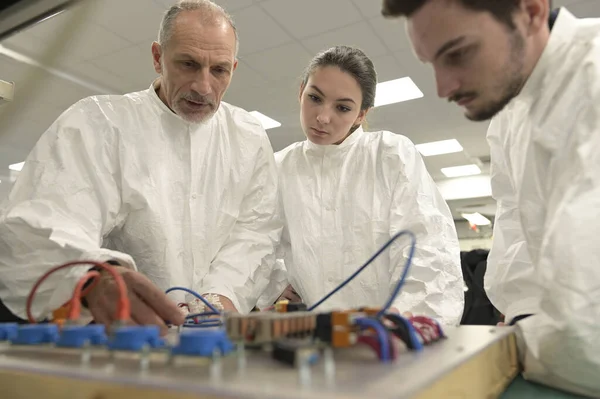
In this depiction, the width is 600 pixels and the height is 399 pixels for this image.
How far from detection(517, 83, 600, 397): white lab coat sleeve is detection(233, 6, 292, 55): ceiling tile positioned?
2.39m

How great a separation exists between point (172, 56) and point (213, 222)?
0.47 metres

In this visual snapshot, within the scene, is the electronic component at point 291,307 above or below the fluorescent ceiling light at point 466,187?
below

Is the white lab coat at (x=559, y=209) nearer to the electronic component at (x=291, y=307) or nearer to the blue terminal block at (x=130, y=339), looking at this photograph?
the electronic component at (x=291, y=307)

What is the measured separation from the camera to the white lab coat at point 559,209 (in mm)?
559

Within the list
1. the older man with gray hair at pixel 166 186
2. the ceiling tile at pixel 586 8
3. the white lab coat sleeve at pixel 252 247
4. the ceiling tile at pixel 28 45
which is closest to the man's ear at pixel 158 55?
the older man with gray hair at pixel 166 186

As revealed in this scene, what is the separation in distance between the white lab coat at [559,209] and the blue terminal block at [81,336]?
1.82 ft

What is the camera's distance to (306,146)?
1.46m

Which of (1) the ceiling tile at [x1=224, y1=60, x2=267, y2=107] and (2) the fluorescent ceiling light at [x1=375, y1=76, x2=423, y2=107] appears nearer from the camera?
(1) the ceiling tile at [x1=224, y1=60, x2=267, y2=107]

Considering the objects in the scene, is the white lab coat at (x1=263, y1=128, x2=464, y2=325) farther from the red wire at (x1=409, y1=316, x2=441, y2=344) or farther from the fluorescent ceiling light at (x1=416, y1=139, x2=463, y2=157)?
the fluorescent ceiling light at (x1=416, y1=139, x2=463, y2=157)

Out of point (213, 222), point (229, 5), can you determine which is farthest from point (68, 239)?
point (229, 5)

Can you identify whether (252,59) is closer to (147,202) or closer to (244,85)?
(244,85)

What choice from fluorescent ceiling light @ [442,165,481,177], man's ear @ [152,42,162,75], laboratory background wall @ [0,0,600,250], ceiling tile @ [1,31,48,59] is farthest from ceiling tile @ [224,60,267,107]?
fluorescent ceiling light @ [442,165,481,177]

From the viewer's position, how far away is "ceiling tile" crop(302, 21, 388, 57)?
2.90 meters

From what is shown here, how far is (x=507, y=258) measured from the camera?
0.94 meters
